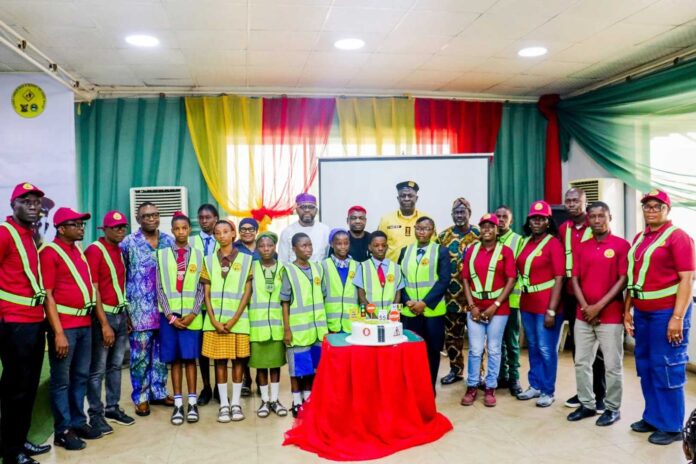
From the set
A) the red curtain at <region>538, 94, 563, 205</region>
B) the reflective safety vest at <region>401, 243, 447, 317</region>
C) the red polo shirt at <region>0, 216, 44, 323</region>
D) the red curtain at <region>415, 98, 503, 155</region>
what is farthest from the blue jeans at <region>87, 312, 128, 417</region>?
the red curtain at <region>538, 94, 563, 205</region>

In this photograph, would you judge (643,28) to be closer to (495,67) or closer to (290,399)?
(495,67)

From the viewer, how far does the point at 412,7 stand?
3812 millimetres

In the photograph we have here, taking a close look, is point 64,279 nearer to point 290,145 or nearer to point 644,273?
point 290,145

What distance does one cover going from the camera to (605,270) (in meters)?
3.59

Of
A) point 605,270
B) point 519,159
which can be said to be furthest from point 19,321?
point 519,159

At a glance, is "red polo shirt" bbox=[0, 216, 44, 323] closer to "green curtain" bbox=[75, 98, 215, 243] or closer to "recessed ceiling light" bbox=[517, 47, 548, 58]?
"green curtain" bbox=[75, 98, 215, 243]

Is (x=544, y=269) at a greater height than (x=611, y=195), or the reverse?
(x=611, y=195)

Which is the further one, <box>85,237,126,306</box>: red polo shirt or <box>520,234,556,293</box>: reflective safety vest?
<box>520,234,556,293</box>: reflective safety vest

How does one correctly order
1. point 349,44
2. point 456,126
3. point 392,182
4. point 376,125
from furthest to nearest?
point 456,126
point 376,125
point 392,182
point 349,44

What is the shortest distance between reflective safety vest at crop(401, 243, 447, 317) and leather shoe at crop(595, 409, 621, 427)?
1272 millimetres

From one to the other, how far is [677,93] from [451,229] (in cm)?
254

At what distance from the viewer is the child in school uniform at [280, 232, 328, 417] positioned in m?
3.69

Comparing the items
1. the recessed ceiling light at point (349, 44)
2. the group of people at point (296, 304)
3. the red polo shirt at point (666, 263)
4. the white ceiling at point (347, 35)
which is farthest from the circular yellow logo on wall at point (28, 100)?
the red polo shirt at point (666, 263)

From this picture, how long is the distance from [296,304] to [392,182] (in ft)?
8.26
